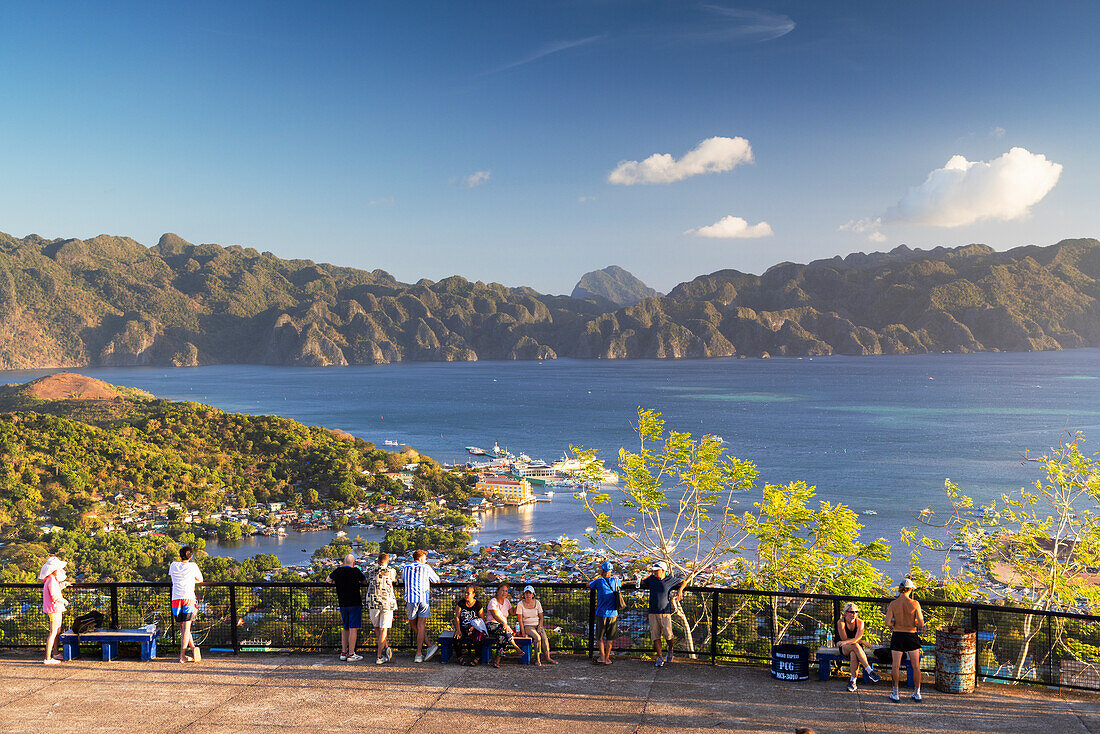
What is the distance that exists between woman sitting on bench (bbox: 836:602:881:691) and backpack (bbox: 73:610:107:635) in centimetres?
924

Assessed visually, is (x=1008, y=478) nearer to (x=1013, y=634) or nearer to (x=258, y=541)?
(x=258, y=541)

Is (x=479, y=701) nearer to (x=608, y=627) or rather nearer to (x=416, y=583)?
(x=416, y=583)

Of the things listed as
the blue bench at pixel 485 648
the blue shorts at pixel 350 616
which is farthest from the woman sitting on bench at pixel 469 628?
the blue shorts at pixel 350 616

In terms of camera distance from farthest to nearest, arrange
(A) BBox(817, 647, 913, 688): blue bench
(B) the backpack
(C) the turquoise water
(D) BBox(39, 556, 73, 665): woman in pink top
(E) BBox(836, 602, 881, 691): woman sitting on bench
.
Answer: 1. (C) the turquoise water
2. (B) the backpack
3. (D) BBox(39, 556, 73, 665): woman in pink top
4. (A) BBox(817, 647, 913, 688): blue bench
5. (E) BBox(836, 602, 881, 691): woman sitting on bench

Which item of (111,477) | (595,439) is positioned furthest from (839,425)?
(111,477)

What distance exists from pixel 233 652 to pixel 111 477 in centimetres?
7457

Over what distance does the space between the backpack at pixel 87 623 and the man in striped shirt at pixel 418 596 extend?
4115 mm

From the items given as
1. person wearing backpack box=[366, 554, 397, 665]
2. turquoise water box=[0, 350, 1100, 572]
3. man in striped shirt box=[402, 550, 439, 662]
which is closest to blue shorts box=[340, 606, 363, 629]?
person wearing backpack box=[366, 554, 397, 665]

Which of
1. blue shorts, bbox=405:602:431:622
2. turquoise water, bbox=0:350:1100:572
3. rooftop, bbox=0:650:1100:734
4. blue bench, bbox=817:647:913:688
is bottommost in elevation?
turquoise water, bbox=0:350:1100:572

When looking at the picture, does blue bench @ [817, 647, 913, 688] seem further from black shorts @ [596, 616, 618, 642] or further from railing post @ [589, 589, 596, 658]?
railing post @ [589, 589, 596, 658]

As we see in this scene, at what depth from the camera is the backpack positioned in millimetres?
9828

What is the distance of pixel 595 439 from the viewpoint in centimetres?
12275

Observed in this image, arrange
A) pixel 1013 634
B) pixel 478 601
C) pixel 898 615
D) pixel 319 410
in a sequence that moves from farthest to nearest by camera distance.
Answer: pixel 319 410, pixel 1013 634, pixel 478 601, pixel 898 615

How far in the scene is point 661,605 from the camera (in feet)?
31.1
